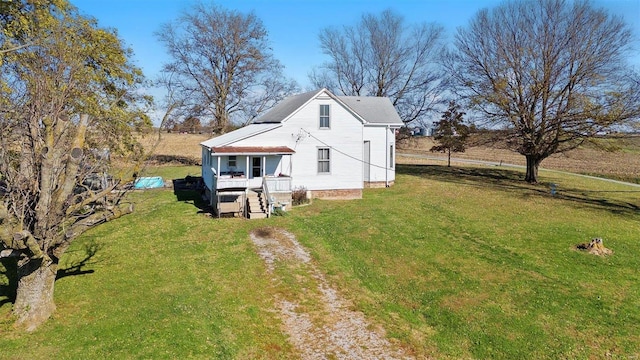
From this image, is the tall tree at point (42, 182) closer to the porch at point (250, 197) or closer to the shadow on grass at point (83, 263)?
the shadow on grass at point (83, 263)

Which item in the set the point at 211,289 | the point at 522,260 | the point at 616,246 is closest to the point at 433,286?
the point at 522,260

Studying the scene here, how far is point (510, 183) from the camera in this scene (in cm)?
3459

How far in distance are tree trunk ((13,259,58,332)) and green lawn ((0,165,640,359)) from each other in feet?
1.28

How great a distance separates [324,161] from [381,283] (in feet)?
43.8

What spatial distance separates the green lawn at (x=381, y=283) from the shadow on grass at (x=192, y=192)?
3.83ft

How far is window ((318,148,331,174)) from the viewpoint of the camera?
26.9 metres

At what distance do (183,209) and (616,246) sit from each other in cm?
2177

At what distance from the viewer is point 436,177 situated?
123ft

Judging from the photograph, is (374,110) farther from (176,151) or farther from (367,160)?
(176,151)

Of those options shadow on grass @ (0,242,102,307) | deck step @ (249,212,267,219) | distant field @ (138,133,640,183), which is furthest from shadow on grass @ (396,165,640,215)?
shadow on grass @ (0,242,102,307)

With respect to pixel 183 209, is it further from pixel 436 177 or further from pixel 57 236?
pixel 436 177

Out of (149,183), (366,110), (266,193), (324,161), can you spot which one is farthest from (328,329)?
(149,183)

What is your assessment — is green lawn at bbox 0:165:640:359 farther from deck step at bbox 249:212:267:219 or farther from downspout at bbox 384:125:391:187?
downspout at bbox 384:125:391:187

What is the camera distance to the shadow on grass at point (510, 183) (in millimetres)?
26484
